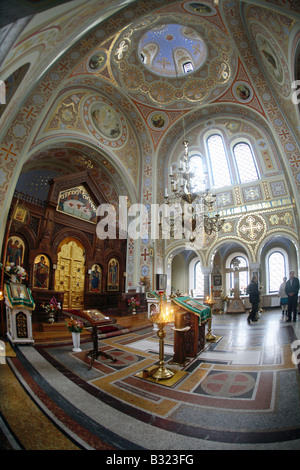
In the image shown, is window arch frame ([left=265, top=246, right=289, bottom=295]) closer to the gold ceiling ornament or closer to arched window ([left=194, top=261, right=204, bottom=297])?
the gold ceiling ornament

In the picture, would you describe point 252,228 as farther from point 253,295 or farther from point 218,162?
point 253,295

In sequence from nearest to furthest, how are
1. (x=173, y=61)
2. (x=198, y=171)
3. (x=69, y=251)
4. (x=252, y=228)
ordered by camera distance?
(x=69, y=251) < (x=252, y=228) < (x=173, y=61) < (x=198, y=171)

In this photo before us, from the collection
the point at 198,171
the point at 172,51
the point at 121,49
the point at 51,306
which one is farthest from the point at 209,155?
the point at 51,306

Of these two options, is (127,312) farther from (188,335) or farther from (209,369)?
(209,369)

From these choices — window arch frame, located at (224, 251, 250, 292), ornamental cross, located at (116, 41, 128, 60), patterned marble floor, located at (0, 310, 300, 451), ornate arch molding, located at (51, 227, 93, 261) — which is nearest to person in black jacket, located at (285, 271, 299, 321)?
patterned marble floor, located at (0, 310, 300, 451)

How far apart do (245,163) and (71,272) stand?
11.6 metres

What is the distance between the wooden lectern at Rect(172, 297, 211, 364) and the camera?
422 cm

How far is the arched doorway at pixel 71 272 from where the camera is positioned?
1092 centimetres

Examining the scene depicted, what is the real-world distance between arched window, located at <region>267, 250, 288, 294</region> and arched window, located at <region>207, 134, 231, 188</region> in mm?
5930

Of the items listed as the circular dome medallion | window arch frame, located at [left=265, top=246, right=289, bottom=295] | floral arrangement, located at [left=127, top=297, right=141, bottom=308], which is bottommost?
floral arrangement, located at [left=127, top=297, right=141, bottom=308]

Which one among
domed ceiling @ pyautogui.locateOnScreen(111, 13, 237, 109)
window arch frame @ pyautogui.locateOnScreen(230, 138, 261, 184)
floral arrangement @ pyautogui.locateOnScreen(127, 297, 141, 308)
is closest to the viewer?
floral arrangement @ pyautogui.locateOnScreen(127, 297, 141, 308)

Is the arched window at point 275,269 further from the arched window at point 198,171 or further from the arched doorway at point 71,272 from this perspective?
the arched doorway at point 71,272

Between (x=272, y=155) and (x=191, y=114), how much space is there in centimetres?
545

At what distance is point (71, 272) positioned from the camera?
445 inches
